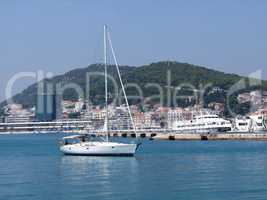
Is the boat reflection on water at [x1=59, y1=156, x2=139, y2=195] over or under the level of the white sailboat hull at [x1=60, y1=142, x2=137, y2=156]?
under

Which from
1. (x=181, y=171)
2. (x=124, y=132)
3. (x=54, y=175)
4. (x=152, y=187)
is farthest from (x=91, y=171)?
(x=124, y=132)

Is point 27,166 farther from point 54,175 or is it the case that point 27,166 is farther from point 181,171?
point 181,171

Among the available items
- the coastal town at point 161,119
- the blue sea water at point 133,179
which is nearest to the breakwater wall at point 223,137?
the coastal town at point 161,119

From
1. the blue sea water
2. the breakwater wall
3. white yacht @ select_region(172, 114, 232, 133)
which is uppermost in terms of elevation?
white yacht @ select_region(172, 114, 232, 133)

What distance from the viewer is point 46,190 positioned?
95.4 ft

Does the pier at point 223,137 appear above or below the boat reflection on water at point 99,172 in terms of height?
above

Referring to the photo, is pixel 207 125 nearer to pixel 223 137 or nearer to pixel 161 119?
pixel 223 137

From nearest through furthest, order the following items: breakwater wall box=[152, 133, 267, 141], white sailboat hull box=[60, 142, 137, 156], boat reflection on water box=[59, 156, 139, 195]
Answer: boat reflection on water box=[59, 156, 139, 195] < white sailboat hull box=[60, 142, 137, 156] < breakwater wall box=[152, 133, 267, 141]

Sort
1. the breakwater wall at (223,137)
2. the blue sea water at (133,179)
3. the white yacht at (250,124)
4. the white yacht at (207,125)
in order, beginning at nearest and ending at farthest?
the blue sea water at (133,179) → the breakwater wall at (223,137) → the white yacht at (250,124) → the white yacht at (207,125)

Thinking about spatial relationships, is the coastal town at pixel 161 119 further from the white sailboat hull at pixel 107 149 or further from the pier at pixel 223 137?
the white sailboat hull at pixel 107 149

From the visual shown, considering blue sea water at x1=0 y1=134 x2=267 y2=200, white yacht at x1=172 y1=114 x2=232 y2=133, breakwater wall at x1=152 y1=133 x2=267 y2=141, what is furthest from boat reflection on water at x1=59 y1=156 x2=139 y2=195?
white yacht at x1=172 y1=114 x2=232 y2=133

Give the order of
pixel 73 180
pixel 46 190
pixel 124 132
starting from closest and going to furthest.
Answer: pixel 46 190, pixel 73 180, pixel 124 132

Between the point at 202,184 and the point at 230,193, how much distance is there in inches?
112

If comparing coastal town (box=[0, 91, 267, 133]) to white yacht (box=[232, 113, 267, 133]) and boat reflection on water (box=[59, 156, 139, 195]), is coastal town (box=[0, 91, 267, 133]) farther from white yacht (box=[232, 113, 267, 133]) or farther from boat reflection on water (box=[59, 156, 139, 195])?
boat reflection on water (box=[59, 156, 139, 195])
